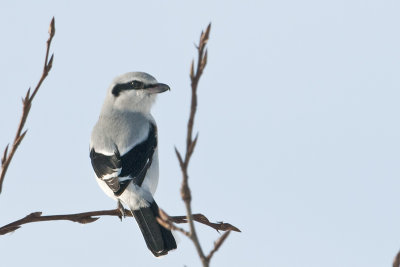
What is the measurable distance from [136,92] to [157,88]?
23cm

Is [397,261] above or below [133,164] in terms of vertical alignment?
above

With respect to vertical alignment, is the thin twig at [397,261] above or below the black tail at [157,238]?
above

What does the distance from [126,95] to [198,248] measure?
4.60 m

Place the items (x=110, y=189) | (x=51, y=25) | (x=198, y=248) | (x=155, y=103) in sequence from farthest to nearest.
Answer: (x=155, y=103) < (x=110, y=189) < (x=51, y=25) < (x=198, y=248)

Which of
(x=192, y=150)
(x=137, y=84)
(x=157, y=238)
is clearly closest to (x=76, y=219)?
(x=192, y=150)

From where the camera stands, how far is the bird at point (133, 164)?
4582 millimetres

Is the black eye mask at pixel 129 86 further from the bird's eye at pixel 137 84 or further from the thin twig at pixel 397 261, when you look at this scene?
the thin twig at pixel 397 261

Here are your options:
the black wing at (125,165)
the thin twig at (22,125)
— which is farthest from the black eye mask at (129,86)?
the thin twig at (22,125)

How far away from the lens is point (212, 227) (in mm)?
2623

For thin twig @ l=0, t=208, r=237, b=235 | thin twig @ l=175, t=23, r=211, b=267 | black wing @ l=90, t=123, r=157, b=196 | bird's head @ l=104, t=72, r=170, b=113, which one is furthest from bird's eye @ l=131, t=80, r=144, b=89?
thin twig @ l=175, t=23, r=211, b=267

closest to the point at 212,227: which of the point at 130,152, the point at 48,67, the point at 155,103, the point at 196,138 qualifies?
the point at 48,67

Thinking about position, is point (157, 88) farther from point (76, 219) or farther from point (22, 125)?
point (22, 125)

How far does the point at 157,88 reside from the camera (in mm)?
5664

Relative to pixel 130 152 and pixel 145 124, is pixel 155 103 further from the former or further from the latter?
pixel 130 152
